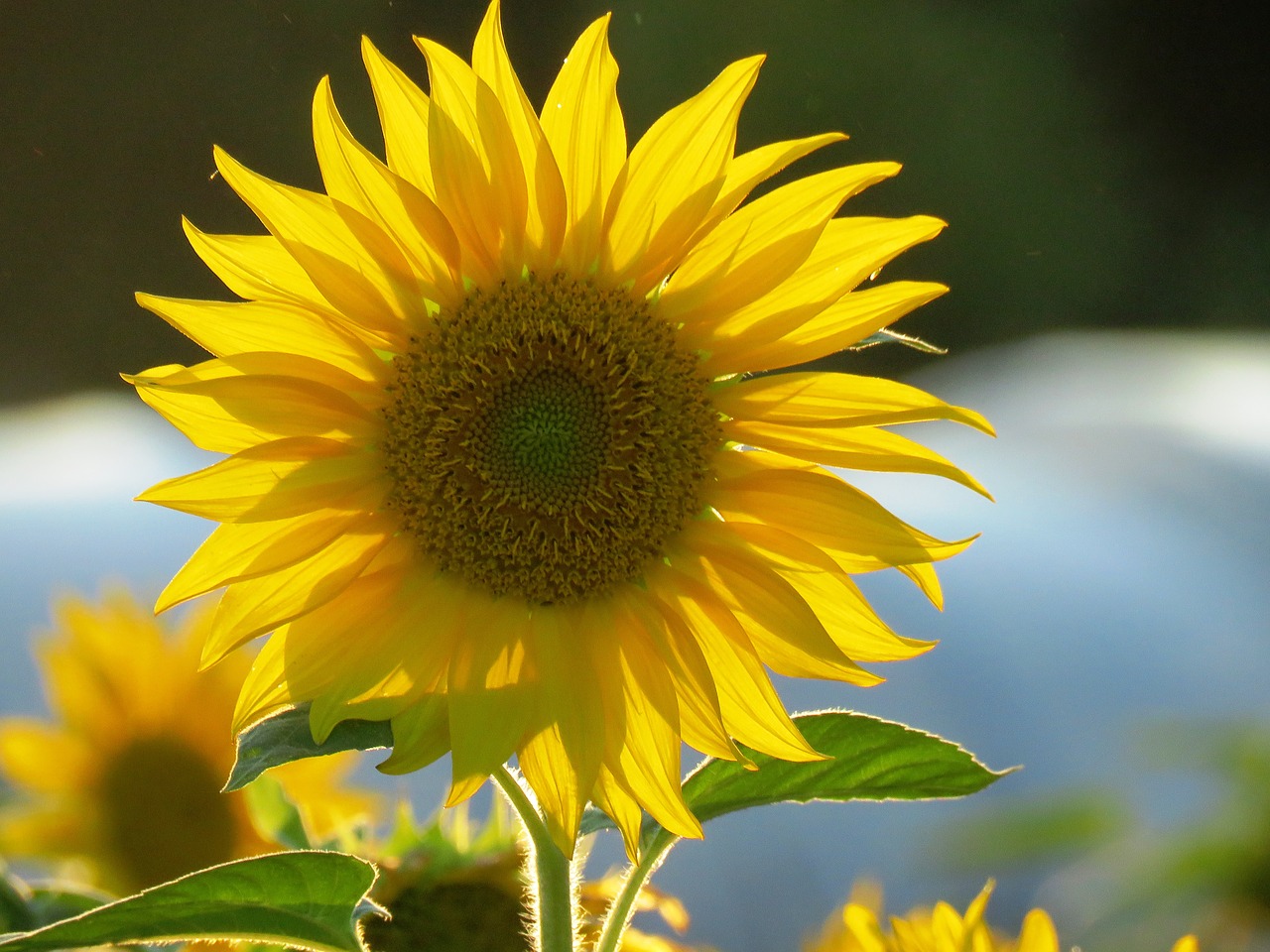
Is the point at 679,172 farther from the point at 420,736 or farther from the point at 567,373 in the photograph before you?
the point at 420,736

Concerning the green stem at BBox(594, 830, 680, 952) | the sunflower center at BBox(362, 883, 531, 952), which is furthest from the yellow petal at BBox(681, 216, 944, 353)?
the sunflower center at BBox(362, 883, 531, 952)

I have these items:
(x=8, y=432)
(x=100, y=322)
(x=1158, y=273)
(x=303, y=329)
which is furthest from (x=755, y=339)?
(x=1158, y=273)

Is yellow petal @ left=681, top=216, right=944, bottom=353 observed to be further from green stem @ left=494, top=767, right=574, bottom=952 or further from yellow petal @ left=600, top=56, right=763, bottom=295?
green stem @ left=494, top=767, right=574, bottom=952

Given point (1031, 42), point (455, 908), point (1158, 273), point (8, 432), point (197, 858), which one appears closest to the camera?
point (455, 908)

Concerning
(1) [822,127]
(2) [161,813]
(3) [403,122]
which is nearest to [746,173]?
(3) [403,122]

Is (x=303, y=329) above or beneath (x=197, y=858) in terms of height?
above

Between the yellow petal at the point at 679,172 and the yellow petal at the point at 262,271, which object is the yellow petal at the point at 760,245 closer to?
the yellow petal at the point at 679,172

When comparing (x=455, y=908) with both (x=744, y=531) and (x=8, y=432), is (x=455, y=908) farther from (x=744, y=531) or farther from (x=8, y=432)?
(x=8, y=432)

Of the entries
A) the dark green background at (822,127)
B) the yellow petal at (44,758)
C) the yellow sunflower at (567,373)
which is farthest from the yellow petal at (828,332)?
the dark green background at (822,127)
